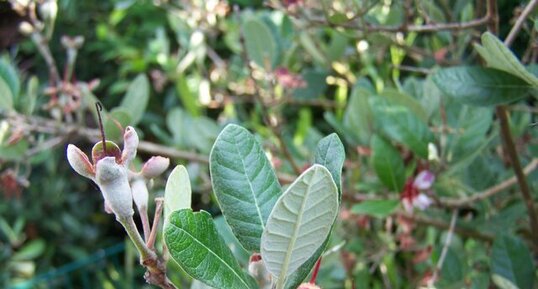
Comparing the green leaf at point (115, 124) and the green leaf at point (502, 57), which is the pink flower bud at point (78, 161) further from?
the green leaf at point (115, 124)

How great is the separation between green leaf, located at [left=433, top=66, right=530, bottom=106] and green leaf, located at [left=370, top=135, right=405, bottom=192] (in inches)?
8.3

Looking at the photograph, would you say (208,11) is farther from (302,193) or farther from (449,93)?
(302,193)

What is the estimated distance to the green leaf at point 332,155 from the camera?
462 millimetres

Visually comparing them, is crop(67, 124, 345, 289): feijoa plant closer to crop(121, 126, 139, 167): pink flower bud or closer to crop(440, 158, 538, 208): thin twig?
crop(121, 126, 139, 167): pink flower bud

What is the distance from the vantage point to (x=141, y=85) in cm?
120

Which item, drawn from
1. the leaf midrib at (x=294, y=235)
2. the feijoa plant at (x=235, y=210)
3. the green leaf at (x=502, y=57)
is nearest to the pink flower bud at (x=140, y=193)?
the feijoa plant at (x=235, y=210)

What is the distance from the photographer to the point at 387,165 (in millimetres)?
917

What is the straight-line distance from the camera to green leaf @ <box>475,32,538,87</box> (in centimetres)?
56

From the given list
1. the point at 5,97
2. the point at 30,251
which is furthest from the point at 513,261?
the point at 30,251

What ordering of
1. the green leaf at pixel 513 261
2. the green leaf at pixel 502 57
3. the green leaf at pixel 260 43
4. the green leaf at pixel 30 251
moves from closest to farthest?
1. the green leaf at pixel 502 57
2. the green leaf at pixel 513 261
3. the green leaf at pixel 260 43
4. the green leaf at pixel 30 251

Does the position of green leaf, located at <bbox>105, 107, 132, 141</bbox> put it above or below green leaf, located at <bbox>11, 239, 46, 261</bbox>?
above

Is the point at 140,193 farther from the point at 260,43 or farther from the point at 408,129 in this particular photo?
the point at 260,43

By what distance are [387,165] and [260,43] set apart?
419 millimetres

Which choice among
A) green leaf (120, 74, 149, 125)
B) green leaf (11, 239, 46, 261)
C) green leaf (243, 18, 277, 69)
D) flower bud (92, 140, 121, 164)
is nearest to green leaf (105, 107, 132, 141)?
green leaf (120, 74, 149, 125)
